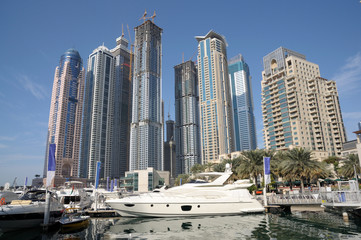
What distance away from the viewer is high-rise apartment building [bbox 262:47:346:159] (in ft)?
319

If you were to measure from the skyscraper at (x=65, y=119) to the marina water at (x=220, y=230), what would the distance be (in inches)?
7125

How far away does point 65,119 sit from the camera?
19125 centimetres

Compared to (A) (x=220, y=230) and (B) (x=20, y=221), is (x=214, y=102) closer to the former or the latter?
(A) (x=220, y=230)

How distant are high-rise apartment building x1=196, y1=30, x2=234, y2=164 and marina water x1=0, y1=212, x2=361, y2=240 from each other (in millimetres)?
135008

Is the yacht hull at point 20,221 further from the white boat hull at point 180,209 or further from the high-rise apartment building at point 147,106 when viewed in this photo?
the high-rise apartment building at point 147,106

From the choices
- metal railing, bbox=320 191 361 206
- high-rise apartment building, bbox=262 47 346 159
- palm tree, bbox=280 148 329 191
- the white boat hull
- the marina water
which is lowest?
the marina water

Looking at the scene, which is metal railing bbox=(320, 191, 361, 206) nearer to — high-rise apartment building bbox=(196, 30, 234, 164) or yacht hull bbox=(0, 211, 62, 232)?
yacht hull bbox=(0, 211, 62, 232)

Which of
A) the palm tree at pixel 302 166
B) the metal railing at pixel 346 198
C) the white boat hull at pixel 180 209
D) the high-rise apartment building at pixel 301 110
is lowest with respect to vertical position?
the white boat hull at pixel 180 209

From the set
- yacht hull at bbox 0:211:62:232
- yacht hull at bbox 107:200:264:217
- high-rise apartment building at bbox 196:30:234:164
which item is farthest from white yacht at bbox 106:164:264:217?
high-rise apartment building at bbox 196:30:234:164

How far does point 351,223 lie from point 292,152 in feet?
70.9

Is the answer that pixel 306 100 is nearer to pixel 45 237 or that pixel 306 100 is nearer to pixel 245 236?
pixel 245 236

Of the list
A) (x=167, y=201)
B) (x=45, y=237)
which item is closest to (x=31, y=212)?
(x=45, y=237)

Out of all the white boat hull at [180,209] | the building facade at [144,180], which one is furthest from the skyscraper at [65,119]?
the white boat hull at [180,209]

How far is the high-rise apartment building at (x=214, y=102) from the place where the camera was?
164625mm
